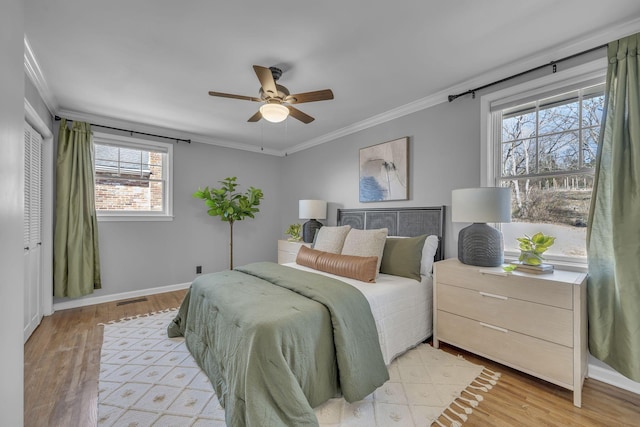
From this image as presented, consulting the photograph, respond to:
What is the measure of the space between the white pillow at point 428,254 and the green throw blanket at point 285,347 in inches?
37.1

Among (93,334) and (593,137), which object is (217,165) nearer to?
(93,334)

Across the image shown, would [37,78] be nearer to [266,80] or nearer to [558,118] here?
[266,80]

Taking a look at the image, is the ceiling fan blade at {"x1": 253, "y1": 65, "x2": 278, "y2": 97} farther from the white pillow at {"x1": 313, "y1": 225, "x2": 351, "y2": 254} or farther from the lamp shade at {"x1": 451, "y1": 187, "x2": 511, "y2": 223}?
the lamp shade at {"x1": 451, "y1": 187, "x2": 511, "y2": 223}

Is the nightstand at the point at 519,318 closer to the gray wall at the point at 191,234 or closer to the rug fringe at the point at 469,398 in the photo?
the rug fringe at the point at 469,398

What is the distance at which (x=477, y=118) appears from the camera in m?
2.64

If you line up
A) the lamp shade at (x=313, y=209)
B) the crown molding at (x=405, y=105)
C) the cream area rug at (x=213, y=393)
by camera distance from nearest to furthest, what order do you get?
the cream area rug at (x=213, y=393)
the crown molding at (x=405, y=105)
the lamp shade at (x=313, y=209)

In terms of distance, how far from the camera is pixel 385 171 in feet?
11.4

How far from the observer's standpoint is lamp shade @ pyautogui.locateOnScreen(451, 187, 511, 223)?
217 centimetres

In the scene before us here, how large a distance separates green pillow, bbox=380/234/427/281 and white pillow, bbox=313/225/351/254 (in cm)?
53

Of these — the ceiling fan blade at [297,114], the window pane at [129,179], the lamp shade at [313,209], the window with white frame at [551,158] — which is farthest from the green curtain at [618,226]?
the window pane at [129,179]

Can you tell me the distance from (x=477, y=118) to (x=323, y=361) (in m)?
2.55

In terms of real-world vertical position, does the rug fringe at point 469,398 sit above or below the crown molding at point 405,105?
below

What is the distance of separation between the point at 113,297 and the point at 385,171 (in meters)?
3.99

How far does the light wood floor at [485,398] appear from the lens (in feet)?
5.21
